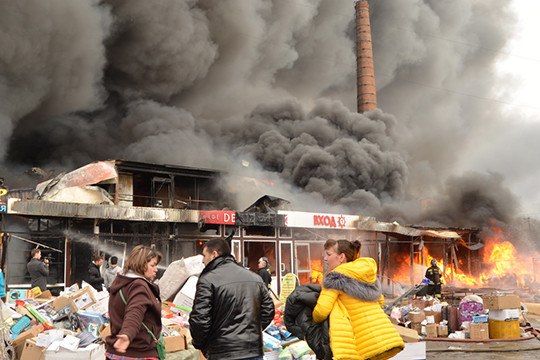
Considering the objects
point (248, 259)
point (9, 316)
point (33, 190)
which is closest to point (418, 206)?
point (248, 259)

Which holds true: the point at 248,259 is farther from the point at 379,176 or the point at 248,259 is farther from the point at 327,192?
the point at 379,176

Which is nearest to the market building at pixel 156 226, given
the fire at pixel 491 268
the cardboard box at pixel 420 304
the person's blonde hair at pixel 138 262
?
the fire at pixel 491 268

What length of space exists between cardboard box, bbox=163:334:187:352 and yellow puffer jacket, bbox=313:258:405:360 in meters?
3.16

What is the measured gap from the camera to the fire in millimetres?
25109

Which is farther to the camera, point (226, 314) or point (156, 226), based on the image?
point (156, 226)

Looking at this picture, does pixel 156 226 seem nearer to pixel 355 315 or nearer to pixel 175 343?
pixel 175 343

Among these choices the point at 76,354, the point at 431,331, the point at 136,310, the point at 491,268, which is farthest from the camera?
the point at 491,268

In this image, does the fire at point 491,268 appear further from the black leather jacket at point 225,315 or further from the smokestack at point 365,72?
the black leather jacket at point 225,315

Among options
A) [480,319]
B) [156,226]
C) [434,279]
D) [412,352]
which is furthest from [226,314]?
[156,226]

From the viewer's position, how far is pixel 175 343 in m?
6.20

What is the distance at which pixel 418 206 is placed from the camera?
1475 inches

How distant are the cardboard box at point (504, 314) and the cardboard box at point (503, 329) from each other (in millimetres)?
61

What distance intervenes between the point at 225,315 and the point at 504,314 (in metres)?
8.09

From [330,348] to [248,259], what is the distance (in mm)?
14962
